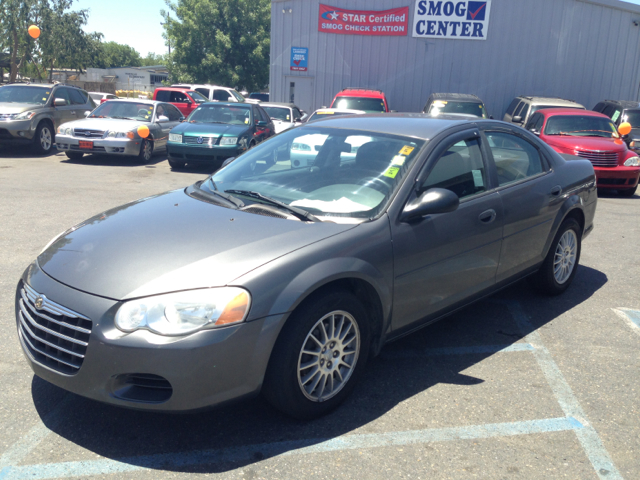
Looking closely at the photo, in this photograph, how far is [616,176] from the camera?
36.4ft

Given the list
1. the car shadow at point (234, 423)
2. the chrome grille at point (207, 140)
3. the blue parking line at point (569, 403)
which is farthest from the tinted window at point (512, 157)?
the chrome grille at point (207, 140)

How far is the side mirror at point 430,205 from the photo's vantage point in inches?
132

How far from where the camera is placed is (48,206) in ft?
26.7

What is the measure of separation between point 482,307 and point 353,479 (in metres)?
2.67

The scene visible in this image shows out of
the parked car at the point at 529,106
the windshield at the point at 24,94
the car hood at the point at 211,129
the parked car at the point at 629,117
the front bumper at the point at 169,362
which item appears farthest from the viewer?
the parked car at the point at 529,106

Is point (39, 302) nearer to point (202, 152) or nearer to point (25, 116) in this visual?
point (202, 152)

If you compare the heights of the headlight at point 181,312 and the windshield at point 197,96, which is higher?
the windshield at point 197,96

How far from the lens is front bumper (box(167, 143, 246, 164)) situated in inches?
478

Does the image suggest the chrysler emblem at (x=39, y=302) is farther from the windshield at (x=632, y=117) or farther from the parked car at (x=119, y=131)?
the windshield at (x=632, y=117)

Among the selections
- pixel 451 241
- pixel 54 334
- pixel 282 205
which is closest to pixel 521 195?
pixel 451 241

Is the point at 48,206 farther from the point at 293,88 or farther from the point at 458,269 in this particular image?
the point at 293,88

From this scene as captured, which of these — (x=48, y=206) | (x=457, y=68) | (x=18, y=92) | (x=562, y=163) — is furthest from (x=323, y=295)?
(x=457, y=68)

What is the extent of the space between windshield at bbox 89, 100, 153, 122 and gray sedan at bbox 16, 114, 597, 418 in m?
10.4

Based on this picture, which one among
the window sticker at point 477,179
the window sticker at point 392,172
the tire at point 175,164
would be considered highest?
the window sticker at point 392,172
